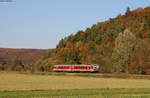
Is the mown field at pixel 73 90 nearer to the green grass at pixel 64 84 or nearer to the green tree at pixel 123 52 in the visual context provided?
the green grass at pixel 64 84

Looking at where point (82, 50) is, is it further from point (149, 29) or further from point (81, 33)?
point (81, 33)

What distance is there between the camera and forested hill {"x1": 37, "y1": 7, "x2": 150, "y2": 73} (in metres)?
82.2

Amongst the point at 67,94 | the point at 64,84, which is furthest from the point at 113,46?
the point at 67,94

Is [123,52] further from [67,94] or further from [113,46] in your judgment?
[67,94]

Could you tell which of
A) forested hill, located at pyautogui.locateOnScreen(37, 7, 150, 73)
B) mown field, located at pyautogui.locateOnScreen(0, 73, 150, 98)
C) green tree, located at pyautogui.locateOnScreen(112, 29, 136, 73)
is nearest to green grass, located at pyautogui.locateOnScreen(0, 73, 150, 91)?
mown field, located at pyautogui.locateOnScreen(0, 73, 150, 98)

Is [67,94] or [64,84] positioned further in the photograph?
[64,84]

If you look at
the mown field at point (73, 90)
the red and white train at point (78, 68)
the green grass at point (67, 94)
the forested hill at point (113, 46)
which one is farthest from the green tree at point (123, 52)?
the green grass at point (67, 94)

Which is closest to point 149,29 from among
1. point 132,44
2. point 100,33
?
point 100,33

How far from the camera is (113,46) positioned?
12212 centimetres

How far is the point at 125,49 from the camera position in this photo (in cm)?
8212

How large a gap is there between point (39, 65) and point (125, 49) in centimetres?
4682

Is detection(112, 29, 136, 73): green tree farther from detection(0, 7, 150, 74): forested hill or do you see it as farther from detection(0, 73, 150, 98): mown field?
detection(0, 73, 150, 98): mown field

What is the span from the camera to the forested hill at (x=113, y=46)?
82.2 m

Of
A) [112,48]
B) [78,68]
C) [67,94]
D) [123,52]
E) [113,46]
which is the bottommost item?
[67,94]
